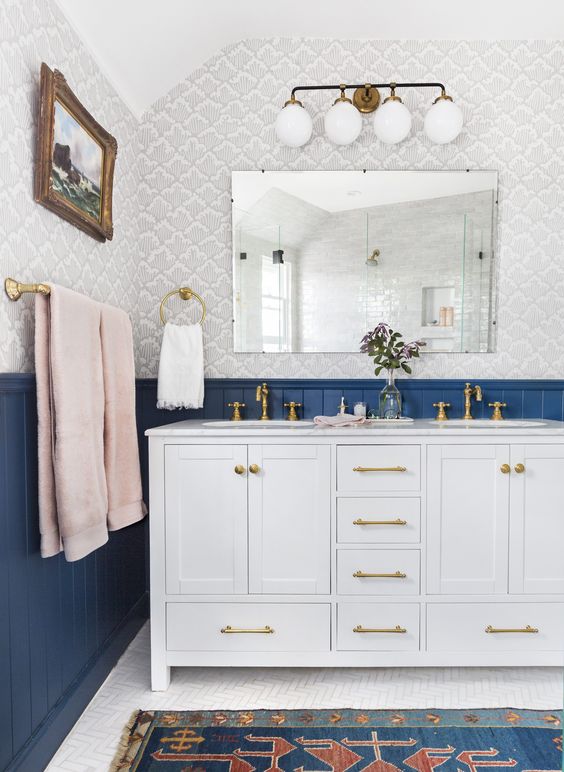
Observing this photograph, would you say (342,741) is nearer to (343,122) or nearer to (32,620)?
(32,620)

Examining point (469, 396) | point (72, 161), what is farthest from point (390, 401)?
point (72, 161)

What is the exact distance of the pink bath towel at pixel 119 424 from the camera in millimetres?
1751

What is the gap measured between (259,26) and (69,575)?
2276 millimetres

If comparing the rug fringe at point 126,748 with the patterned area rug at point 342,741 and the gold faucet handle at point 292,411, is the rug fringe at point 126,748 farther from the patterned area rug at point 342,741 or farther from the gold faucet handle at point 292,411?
the gold faucet handle at point 292,411

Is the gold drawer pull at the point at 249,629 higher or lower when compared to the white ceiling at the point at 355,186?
lower

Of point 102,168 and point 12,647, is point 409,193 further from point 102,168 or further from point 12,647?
point 12,647

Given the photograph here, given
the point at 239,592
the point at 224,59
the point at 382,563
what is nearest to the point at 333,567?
the point at 382,563

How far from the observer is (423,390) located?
246 cm

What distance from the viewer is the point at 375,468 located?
194 centimetres

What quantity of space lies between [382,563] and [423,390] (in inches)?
33.2

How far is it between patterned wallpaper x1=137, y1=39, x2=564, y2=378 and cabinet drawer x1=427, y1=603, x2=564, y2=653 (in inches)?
38.6

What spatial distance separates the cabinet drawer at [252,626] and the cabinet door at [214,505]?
78 millimetres

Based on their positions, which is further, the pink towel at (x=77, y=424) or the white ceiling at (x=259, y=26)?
the white ceiling at (x=259, y=26)

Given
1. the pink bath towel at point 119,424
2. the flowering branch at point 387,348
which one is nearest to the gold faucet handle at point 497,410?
the flowering branch at point 387,348
